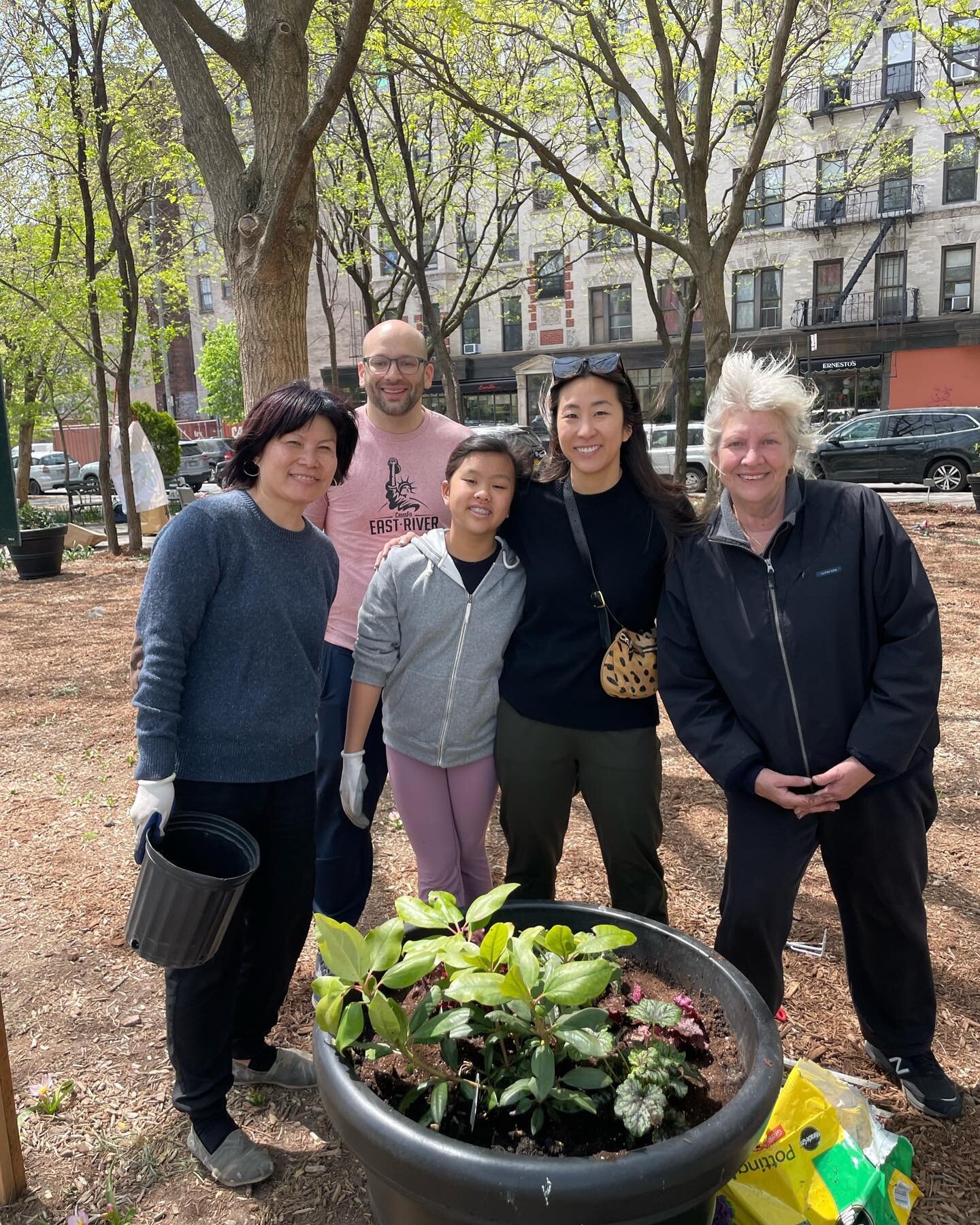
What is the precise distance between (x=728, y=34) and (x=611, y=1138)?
84.4 feet

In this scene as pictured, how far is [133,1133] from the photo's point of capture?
2486 millimetres

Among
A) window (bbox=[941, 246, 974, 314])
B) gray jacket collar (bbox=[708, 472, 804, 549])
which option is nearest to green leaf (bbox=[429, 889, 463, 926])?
gray jacket collar (bbox=[708, 472, 804, 549])

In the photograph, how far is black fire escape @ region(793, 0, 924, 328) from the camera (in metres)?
29.7

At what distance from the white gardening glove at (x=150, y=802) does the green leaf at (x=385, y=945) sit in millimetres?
714

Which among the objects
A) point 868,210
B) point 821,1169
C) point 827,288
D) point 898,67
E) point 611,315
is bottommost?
point 821,1169

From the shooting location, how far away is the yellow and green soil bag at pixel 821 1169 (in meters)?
1.88

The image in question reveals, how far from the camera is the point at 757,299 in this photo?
32438 millimetres

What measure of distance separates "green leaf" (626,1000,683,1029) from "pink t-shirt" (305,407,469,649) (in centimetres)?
174

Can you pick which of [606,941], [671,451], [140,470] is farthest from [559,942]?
[671,451]

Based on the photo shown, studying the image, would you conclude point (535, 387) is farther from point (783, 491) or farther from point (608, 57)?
point (783, 491)

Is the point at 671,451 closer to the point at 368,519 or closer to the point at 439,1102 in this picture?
the point at 368,519

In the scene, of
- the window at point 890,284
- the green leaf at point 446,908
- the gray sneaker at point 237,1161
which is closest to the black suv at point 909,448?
the window at point 890,284

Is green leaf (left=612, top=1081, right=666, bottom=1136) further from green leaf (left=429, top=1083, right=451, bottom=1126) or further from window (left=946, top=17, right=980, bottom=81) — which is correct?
window (left=946, top=17, right=980, bottom=81)

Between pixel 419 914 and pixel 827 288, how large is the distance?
34100mm
